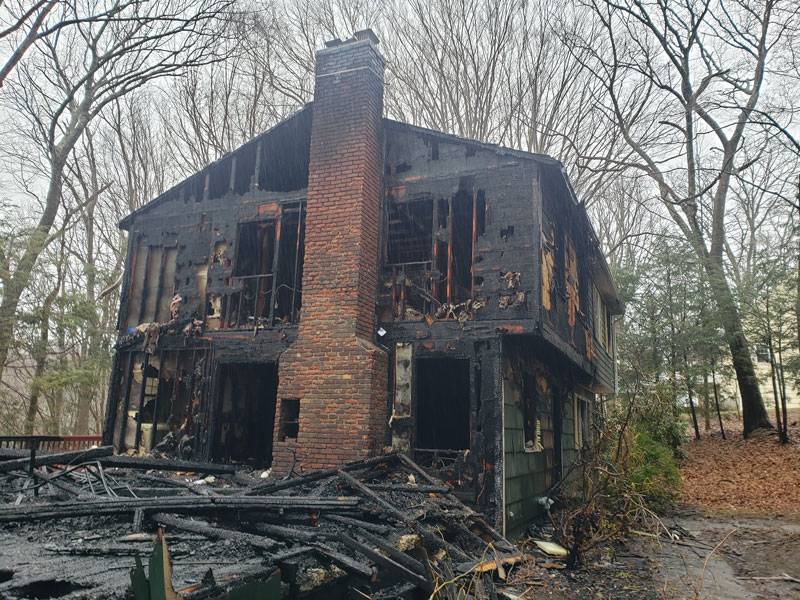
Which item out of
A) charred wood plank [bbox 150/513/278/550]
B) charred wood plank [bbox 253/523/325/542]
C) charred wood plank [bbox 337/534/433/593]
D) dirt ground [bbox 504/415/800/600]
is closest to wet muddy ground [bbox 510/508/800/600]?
dirt ground [bbox 504/415/800/600]

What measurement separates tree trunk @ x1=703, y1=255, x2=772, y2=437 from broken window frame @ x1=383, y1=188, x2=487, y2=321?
15.0 metres

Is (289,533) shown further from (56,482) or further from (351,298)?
(351,298)

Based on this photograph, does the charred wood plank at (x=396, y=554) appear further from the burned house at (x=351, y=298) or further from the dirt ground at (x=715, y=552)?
the burned house at (x=351, y=298)

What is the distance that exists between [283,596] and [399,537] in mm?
1938

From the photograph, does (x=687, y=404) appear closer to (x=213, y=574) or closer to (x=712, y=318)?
(x=712, y=318)

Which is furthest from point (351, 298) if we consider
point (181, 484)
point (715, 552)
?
point (715, 552)

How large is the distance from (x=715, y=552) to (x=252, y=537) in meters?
7.74

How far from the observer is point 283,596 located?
14.6ft

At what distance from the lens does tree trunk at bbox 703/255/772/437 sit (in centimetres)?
2061

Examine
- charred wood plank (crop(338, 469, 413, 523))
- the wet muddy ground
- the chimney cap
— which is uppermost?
the chimney cap

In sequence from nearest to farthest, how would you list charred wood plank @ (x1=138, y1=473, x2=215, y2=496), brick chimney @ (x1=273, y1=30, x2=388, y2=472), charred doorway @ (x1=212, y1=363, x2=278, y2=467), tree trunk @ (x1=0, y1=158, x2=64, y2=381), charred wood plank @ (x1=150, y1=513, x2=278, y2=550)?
charred wood plank @ (x1=150, y1=513, x2=278, y2=550) → charred wood plank @ (x1=138, y1=473, x2=215, y2=496) → brick chimney @ (x1=273, y1=30, x2=388, y2=472) → charred doorway @ (x1=212, y1=363, x2=278, y2=467) → tree trunk @ (x1=0, y1=158, x2=64, y2=381)

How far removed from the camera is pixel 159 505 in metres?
5.72

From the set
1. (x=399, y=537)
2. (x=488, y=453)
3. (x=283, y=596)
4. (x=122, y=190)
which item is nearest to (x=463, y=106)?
(x=122, y=190)

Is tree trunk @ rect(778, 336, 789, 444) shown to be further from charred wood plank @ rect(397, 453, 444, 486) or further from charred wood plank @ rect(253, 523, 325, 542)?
charred wood plank @ rect(253, 523, 325, 542)
